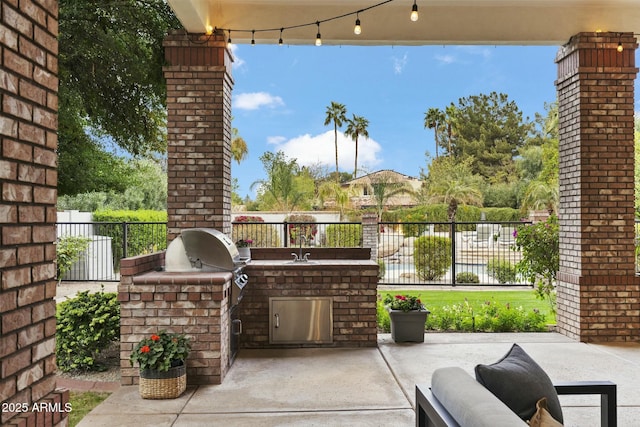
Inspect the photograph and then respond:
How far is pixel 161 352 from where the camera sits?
3564mm

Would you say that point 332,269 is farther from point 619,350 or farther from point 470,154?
point 470,154

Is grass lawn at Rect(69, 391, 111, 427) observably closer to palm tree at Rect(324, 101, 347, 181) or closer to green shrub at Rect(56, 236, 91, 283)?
green shrub at Rect(56, 236, 91, 283)

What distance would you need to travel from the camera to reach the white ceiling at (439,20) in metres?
4.98

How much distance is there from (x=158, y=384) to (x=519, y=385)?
2600 millimetres

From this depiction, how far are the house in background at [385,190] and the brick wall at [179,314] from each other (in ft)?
47.4

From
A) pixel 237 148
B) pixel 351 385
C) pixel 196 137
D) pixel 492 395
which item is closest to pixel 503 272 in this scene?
pixel 351 385

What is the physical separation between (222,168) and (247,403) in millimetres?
2263

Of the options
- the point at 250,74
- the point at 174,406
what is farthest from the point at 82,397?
the point at 250,74

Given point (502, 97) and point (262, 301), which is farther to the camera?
point (502, 97)

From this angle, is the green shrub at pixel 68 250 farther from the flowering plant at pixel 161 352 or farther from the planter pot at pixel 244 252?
the flowering plant at pixel 161 352

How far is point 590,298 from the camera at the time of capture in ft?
16.7

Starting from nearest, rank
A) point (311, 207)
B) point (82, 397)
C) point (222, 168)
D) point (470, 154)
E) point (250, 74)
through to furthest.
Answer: point (82, 397) < point (222, 168) < point (311, 207) < point (470, 154) < point (250, 74)

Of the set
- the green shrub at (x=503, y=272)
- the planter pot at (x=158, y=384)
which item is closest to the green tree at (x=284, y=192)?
the green shrub at (x=503, y=272)

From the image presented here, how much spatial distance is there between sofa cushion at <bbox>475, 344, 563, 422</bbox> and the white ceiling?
405 cm
